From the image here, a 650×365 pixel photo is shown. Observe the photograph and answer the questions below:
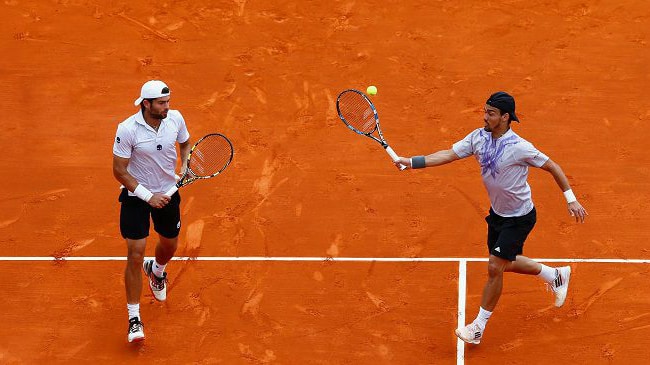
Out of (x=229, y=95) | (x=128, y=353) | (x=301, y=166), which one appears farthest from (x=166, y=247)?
(x=229, y=95)

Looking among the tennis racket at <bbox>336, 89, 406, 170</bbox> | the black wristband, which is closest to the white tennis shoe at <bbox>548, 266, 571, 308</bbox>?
the black wristband

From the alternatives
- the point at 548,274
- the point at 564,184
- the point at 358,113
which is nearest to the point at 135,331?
the point at 358,113

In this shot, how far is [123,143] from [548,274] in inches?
165

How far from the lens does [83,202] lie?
1270 cm

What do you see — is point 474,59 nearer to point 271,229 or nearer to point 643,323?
point 271,229

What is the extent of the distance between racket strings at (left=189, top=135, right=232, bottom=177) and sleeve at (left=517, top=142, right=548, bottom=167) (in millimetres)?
2867

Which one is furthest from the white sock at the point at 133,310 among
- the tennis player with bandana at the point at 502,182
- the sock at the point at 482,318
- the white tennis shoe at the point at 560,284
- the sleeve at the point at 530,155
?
the white tennis shoe at the point at 560,284

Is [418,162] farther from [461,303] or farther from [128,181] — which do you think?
[128,181]

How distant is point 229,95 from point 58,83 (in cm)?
231

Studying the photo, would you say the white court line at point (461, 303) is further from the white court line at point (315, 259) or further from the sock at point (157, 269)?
the sock at point (157, 269)

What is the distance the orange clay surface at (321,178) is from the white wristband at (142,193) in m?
1.59

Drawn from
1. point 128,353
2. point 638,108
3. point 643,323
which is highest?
→ point 638,108

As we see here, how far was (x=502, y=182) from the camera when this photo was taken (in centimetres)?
995

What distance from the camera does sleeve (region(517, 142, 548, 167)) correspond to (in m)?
9.82
